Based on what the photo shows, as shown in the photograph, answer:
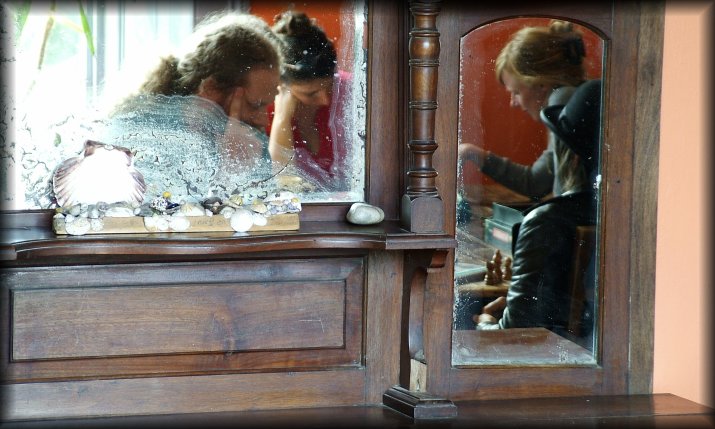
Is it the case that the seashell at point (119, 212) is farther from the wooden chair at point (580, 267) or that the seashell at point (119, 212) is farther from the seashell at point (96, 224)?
the wooden chair at point (580, 267)

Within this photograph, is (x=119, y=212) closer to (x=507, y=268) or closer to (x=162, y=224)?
(x=162, y=224)

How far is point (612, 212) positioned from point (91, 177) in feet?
3.89

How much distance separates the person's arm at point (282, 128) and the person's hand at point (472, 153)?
388 millimetres

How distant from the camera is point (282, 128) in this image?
103 inches

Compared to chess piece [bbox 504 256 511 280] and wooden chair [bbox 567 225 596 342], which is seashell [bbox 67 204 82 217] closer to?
chess piece [bbox 504 256 511 280]

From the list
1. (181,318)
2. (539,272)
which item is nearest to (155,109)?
(181,318)

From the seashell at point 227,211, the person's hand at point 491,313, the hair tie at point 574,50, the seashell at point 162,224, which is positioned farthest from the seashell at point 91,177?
the hair tie at point 574,50

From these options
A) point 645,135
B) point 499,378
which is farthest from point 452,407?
point 645,135

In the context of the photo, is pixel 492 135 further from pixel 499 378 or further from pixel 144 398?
pixel 144 398

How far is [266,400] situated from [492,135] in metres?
0.78

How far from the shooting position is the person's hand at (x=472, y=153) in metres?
2.66

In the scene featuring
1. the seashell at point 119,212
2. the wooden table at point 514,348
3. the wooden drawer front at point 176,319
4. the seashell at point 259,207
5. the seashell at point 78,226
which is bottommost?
the wooden table at point 514,348

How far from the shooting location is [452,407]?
2.54 metres

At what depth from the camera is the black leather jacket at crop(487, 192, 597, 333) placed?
2703mm
